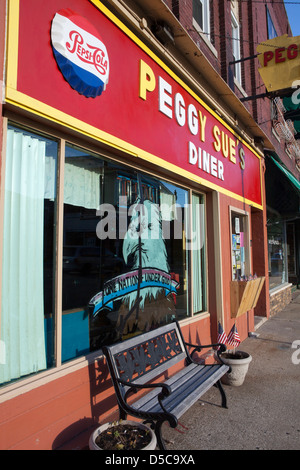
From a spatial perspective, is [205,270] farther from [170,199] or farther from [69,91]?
[69,91]

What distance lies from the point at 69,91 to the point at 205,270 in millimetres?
3767

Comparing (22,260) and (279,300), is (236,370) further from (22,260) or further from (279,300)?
(279,300)

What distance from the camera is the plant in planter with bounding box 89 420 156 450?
2.31 metres

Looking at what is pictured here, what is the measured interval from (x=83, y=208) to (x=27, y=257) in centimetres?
86

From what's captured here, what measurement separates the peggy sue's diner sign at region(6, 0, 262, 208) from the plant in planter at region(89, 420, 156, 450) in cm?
245

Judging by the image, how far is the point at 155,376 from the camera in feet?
11.4

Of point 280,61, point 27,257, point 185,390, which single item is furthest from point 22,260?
point 280,61

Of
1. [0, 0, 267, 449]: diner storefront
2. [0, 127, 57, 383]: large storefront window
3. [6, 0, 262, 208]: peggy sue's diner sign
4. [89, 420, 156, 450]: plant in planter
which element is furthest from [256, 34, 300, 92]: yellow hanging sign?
[89, 420, 156, 450]: plant in planter

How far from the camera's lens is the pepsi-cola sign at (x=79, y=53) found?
2719 mm

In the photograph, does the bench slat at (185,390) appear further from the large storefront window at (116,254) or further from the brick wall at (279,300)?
the brick wall at (279,300)

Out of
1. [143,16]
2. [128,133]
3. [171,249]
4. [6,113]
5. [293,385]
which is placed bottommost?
[293,385]

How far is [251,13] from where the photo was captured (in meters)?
8.70

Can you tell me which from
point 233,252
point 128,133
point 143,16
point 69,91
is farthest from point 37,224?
Result: point 233,252

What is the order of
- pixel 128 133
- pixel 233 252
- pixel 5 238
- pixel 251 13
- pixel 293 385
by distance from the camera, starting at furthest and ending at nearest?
pixel 251 13, pixel 233 252, pixel 293 385, pixel 128 133, pixel 5 238
